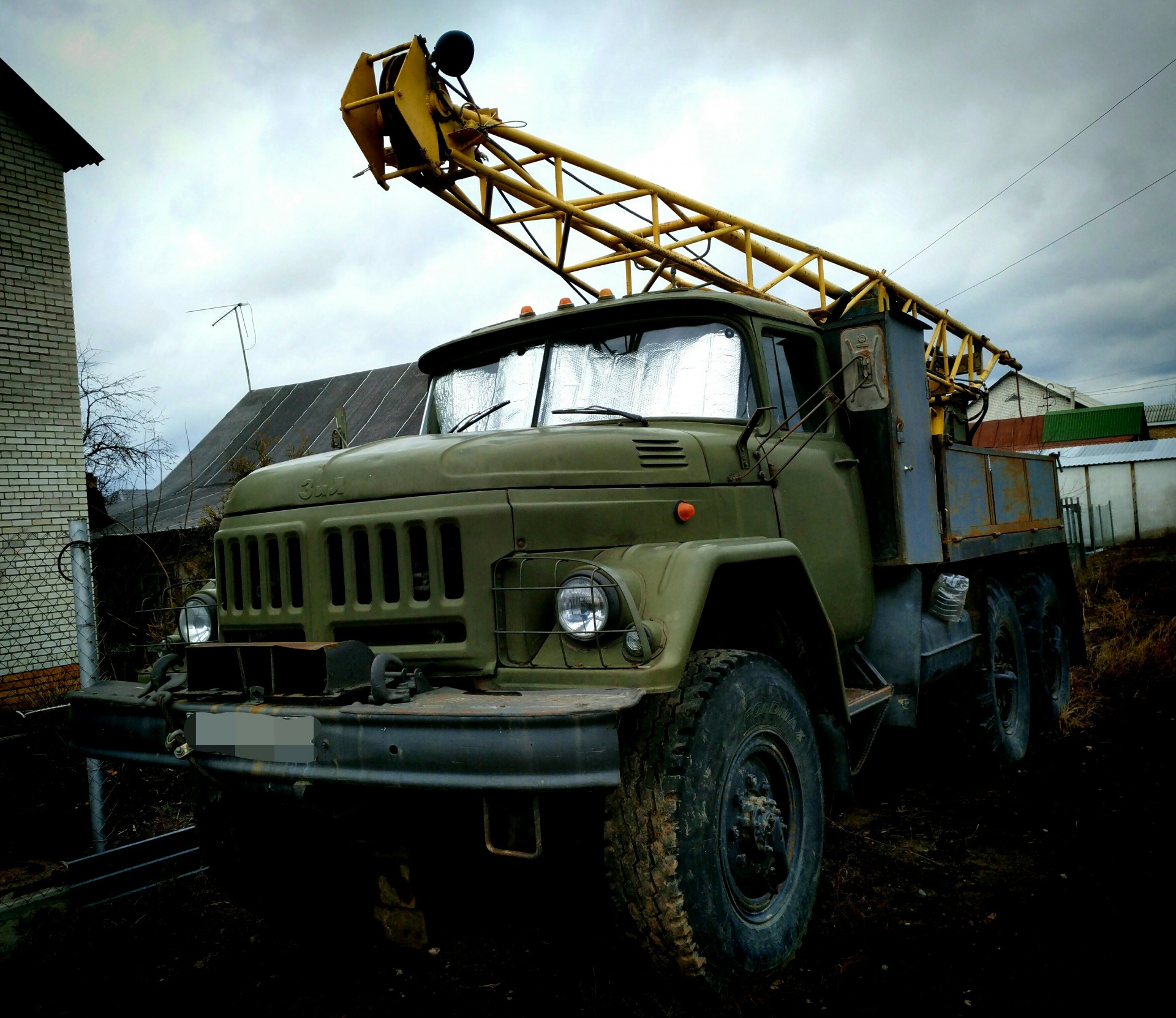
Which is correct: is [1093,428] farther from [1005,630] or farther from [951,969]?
[951,969]

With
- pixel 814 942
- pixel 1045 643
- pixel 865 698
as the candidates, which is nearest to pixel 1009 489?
pixel 1045 643

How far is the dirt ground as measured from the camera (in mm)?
2926

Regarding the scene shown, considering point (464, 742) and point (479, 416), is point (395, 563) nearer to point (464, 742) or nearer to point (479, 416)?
point (464, 742)

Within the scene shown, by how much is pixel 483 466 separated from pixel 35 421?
9105 millimetres

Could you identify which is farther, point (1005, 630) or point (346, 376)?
point (346, 376)

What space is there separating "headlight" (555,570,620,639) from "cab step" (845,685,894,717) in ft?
4.87

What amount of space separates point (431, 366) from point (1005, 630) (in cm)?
394

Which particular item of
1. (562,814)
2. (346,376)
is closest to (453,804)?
(562,814)

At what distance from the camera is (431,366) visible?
4.88 meters

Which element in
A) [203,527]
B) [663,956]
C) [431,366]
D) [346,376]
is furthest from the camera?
[346,376]

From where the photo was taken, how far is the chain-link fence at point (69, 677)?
4371 mm

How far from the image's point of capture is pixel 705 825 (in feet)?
9.03

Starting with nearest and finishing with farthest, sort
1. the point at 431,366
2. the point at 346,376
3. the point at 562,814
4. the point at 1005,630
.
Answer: the point at 562,814
the point at 431,366
the point at 1005,630
the point at 346,376

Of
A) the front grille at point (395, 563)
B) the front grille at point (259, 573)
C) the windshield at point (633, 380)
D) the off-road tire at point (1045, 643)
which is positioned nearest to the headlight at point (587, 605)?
the front grille at point (395, 563)
